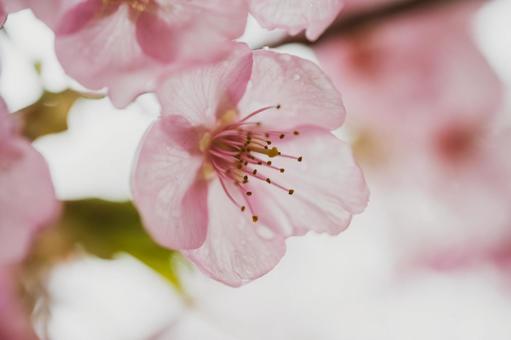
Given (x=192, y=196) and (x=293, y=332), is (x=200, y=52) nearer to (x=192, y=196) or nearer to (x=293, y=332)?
(x=192, y=196)

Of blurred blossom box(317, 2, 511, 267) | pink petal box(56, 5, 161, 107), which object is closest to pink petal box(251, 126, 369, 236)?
pink petal box(56, 5, 161, 107)

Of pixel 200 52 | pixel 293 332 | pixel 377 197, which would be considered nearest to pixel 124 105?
pixel 200 52

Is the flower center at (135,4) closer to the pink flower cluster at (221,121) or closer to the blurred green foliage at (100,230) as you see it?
the pink flower cluster at (221,121)

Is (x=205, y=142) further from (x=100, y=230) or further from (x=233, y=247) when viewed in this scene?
(x=100, y=230)

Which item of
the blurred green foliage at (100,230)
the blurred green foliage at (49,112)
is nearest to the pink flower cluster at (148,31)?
the blurred green foliage at (49,112)

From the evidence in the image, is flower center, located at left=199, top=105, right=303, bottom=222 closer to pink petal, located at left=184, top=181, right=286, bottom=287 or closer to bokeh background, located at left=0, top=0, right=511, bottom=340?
pink petal, located at left=184, top=181, right=286, bottom=287

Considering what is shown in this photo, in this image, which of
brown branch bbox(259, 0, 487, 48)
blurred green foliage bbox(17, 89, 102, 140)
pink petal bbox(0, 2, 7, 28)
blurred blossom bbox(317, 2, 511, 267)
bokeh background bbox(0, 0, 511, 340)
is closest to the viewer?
pink petal bbox(0, 2, 7, 28)
